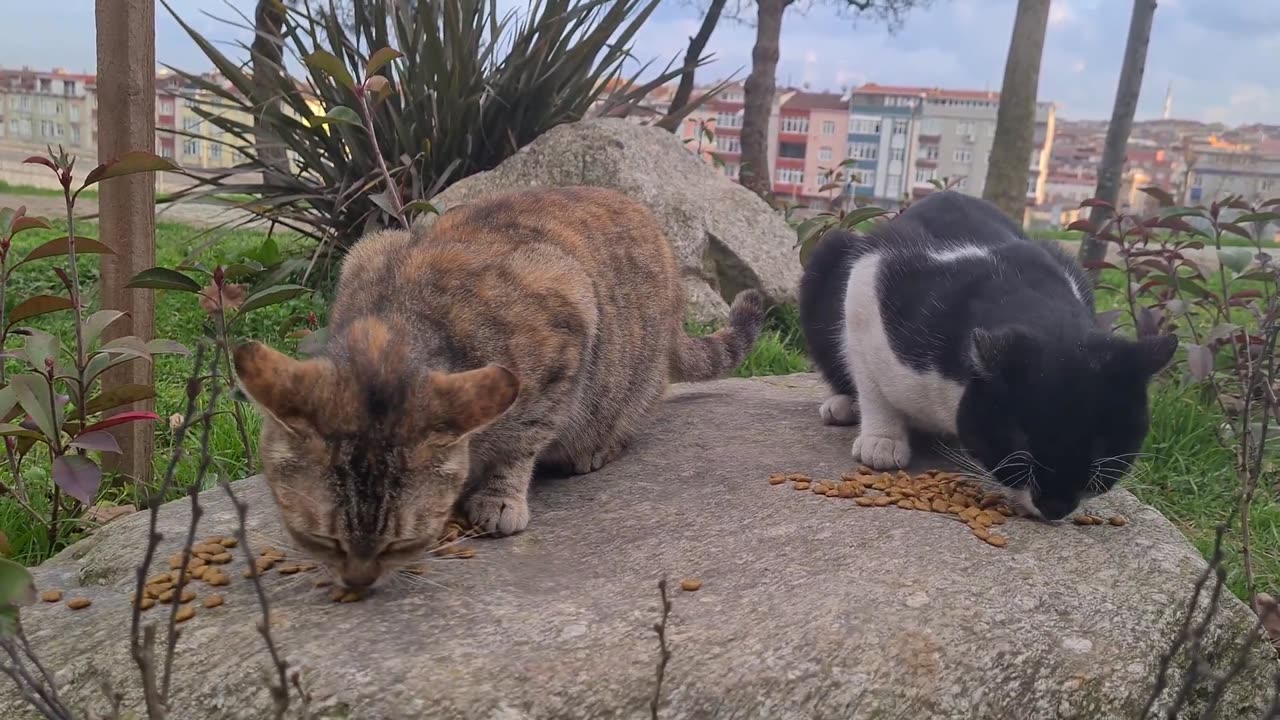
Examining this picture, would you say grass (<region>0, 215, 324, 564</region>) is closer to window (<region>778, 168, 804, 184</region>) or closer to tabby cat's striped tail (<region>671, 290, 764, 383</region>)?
tabby cat's striped tail (<region>671, 290, 764, 383</region>)

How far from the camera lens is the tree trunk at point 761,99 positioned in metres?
8.36

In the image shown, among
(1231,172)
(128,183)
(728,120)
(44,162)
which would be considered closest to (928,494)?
(128,183)

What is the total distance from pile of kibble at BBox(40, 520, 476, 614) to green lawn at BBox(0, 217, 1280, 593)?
17.5 inches

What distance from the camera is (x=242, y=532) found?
128 centimetres

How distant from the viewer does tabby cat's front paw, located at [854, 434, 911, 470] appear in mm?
2828

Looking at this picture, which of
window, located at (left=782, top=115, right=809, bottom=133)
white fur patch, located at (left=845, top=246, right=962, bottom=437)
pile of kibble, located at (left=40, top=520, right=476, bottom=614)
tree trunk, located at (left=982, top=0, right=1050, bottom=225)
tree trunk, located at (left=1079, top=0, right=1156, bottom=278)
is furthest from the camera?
window, located at (left=782, top=115, right=809, bottom=133)

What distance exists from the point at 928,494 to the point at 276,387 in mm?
1658

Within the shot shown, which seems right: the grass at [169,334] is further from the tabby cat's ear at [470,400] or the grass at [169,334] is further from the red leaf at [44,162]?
the tabby cat's ear at [470,400]

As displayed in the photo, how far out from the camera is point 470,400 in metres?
1.89

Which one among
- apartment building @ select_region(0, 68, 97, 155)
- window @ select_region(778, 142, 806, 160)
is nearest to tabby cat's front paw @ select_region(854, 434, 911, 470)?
apartment building @ select_region(0, 68, 97, 155)

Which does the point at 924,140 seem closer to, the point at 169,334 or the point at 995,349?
the point at 169,334

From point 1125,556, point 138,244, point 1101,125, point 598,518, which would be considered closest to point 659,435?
point 598,518

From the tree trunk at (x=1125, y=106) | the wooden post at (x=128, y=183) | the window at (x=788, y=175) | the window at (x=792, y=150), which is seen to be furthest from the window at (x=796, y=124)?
the wooden post at (x=128, y=183)

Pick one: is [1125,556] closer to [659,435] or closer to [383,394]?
[659,435]
